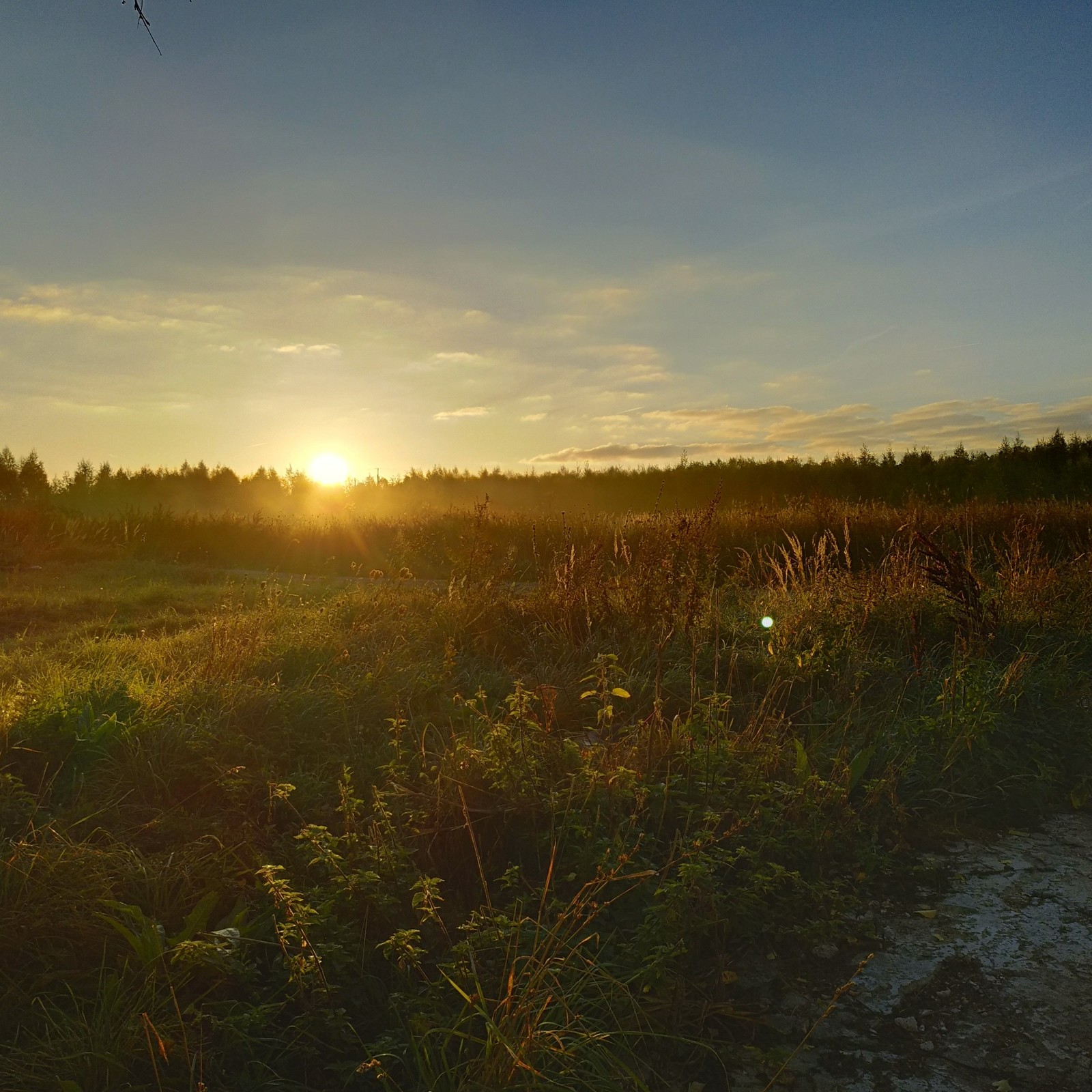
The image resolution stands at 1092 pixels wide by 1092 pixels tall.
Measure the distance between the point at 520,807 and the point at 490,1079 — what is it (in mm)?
1203

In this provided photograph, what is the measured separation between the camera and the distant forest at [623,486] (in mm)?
21766

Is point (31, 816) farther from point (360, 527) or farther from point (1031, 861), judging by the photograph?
point (360, 527)

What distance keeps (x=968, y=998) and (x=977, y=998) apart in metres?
0.02

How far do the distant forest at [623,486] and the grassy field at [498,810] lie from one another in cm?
1219

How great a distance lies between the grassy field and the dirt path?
0.17m

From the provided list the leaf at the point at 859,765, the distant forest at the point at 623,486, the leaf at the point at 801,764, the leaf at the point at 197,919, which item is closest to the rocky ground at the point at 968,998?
the leaf at the point at 859,765

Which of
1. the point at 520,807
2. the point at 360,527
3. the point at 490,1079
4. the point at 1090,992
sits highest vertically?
the point at 360,527

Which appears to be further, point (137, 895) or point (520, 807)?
point (520, 807)

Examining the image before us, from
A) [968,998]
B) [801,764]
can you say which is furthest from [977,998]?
[801,764]

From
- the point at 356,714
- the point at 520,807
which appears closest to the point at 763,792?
the point at 520,807

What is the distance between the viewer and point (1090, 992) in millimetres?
2443

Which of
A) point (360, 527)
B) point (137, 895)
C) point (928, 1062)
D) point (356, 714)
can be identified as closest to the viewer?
point (928, 1062)

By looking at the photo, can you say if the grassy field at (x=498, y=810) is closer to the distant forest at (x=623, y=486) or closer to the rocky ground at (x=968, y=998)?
the rocky ground at (x=968, y=998)

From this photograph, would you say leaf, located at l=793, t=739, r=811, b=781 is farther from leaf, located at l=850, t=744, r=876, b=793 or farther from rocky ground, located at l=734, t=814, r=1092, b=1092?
rocky ground, located at l=734, t=814, r=1092, b=1092
